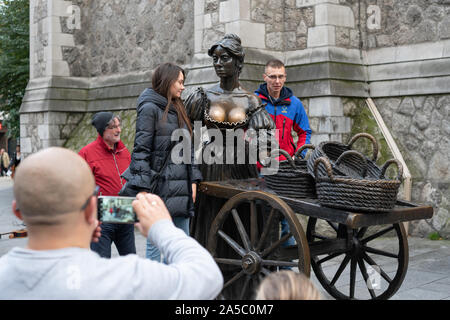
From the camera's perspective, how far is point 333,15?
299 inches

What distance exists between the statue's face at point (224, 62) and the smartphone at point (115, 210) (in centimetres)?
259

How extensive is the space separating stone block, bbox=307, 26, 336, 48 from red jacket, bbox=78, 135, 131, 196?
388 centimetres

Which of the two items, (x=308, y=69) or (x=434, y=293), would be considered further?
(x=308, y=69)

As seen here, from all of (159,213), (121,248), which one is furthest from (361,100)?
(159,213)

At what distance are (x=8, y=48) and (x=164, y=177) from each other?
40.3 feet

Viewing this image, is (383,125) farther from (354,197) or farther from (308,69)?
(354,197)

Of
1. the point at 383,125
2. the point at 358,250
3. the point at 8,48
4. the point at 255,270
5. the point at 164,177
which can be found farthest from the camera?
the point at 8,48

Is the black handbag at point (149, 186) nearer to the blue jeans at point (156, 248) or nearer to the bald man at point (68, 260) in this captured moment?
the blue jeans at point (156, 248)

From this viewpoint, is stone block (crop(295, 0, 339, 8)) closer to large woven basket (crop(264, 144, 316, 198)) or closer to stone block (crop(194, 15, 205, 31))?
stone block (crop(194, 15, 205, 31))

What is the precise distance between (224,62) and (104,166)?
1208mm

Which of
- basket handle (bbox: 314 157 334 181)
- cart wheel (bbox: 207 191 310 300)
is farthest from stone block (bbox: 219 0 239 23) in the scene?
basket handle (bbox: 314 157 334 181)

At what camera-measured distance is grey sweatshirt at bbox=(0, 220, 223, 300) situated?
1419mm

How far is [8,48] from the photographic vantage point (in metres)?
14.9
